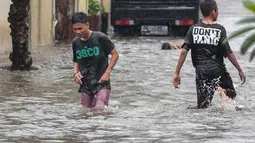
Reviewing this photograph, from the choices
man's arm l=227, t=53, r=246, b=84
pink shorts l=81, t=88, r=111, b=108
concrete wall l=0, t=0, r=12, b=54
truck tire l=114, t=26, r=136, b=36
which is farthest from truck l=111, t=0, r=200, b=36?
pink shorts l=81, t=88, r=111, b=108

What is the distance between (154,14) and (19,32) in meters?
13.8

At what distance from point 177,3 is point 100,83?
1983cm

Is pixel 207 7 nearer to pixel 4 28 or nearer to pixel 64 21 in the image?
pixel 4 28

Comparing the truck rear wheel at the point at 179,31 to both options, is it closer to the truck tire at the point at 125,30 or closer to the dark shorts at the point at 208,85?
the truck tire at the point at 125,30

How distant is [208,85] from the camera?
8.48 meters

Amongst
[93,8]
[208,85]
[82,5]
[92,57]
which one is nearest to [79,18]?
[92,57]

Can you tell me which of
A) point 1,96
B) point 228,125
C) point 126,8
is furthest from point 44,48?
point 228,125

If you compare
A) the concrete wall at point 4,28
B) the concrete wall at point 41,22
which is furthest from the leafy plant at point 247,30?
the concrete wall at point 41,22

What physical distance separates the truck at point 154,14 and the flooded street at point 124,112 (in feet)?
38.0

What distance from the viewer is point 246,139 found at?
22.5 feet

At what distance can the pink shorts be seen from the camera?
27.7ft

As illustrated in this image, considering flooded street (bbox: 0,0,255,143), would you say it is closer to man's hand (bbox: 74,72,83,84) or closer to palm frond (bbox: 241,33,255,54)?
palm frond (bbox: 241,33,255,54)

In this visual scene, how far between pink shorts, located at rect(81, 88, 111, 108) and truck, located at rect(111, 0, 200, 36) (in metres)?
19.3

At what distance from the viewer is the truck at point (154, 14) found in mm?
27766
